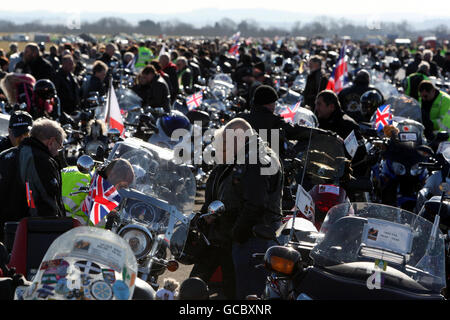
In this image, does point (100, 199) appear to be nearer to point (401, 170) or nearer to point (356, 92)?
point (401, 170)

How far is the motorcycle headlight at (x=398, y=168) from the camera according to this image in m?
8.53

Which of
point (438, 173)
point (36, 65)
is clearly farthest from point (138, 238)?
point (36, 65)

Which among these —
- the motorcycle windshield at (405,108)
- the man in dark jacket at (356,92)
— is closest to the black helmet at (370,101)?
the motorcycle windshield at (405,108)

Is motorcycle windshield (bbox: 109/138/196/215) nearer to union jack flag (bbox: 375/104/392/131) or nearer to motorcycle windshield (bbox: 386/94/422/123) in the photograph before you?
union jack flag (bbox: 375/104/392/131)

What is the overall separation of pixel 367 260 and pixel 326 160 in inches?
115

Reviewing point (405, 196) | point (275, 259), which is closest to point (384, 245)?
point (275, 259)

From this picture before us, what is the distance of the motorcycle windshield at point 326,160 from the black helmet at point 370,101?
3.98 metres

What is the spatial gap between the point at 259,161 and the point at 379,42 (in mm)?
86015

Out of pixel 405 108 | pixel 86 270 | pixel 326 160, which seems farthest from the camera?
pixel 405 108

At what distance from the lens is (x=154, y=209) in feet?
16.2

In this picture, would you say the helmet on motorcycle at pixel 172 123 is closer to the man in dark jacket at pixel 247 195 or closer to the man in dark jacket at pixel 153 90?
the man in dark jacket at pixel 153 90

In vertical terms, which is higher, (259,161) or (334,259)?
(259,161)

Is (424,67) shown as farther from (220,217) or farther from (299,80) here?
(220,217)
